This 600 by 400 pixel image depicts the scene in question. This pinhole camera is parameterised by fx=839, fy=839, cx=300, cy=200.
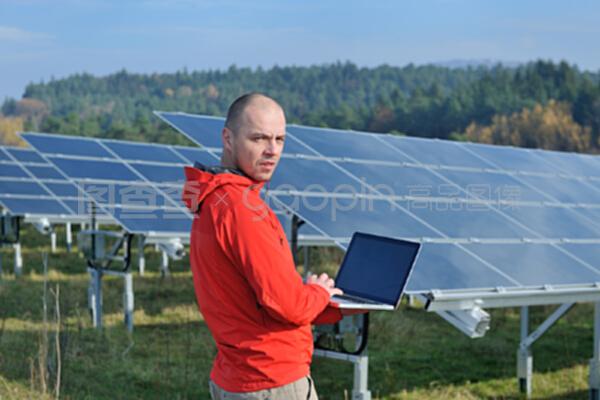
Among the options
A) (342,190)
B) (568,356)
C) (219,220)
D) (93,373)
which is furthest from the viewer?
(568,356)

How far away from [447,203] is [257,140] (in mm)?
5716

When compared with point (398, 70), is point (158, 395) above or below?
below

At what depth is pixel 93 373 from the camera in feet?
31.8

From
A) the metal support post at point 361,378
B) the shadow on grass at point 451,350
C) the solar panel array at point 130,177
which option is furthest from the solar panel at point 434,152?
the metal support post at point 361,378

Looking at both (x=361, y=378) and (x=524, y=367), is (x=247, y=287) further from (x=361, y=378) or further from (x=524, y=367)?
(x=524, y=367)

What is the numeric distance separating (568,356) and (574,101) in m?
54.3

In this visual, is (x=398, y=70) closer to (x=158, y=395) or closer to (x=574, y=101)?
(x=574, y=101)

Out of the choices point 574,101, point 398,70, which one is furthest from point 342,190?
point 398,70

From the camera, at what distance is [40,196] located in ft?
60.8

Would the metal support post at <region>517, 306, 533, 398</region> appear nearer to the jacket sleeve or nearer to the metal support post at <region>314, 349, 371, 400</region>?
the metal support post at <region>314, 349, 371, 400</region>

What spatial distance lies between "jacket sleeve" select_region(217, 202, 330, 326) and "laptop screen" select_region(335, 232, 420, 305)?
1169 mm

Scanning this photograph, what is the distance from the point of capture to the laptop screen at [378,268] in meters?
4.35

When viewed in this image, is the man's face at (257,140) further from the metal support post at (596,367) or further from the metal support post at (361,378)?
the metal support post at (596,367)

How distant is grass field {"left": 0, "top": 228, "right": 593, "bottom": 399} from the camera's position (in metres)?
9.04
